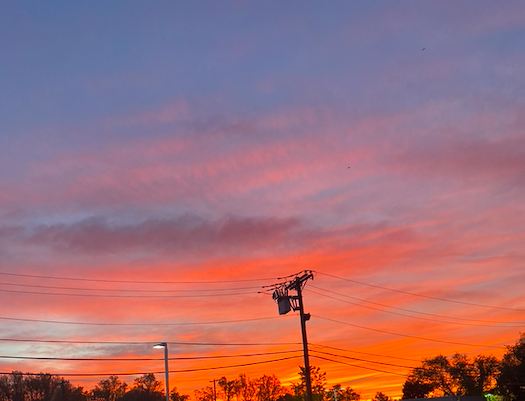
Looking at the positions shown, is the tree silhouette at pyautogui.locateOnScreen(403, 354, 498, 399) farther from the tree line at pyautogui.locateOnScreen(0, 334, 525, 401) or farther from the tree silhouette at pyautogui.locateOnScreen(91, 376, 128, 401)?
the tree silhouette at pyautogui.locateOnScreen(91, 376, 128, 401)

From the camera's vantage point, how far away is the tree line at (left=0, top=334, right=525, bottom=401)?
10231 centimetres

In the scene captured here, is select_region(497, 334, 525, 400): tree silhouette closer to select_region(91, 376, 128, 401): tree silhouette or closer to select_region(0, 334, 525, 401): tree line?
select_region(0, 334, 525, 401): tree line

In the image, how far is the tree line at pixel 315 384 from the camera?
102312mm

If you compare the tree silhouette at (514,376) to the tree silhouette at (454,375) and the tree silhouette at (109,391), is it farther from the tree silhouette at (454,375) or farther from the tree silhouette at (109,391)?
the tree silhouette at (109,391)

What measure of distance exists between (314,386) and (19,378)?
67.8m

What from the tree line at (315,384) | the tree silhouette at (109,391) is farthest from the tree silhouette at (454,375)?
the tree silhouette at (109,391)

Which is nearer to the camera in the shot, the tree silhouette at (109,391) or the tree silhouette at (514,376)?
the tree silhouette at (514,376)

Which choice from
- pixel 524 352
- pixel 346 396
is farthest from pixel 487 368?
pixel 346 396

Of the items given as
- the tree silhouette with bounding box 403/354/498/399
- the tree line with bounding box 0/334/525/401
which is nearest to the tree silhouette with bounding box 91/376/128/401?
the tree line with bounding box 0/334/525/401

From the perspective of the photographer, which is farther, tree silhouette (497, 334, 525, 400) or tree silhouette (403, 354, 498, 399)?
tree silhouette (403, 354, 498, 399)

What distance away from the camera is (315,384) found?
13875 centimetres

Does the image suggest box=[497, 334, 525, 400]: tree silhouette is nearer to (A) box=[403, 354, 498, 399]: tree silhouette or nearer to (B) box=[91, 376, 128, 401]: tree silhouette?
(A) box=[403, 354, 498, 399]: tree silhouette

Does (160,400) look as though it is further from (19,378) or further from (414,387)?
(414,387)

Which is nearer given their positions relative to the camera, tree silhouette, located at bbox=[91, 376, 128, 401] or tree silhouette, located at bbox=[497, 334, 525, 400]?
tree silhouette, located at bbox=[497, 334, 525, 400]
